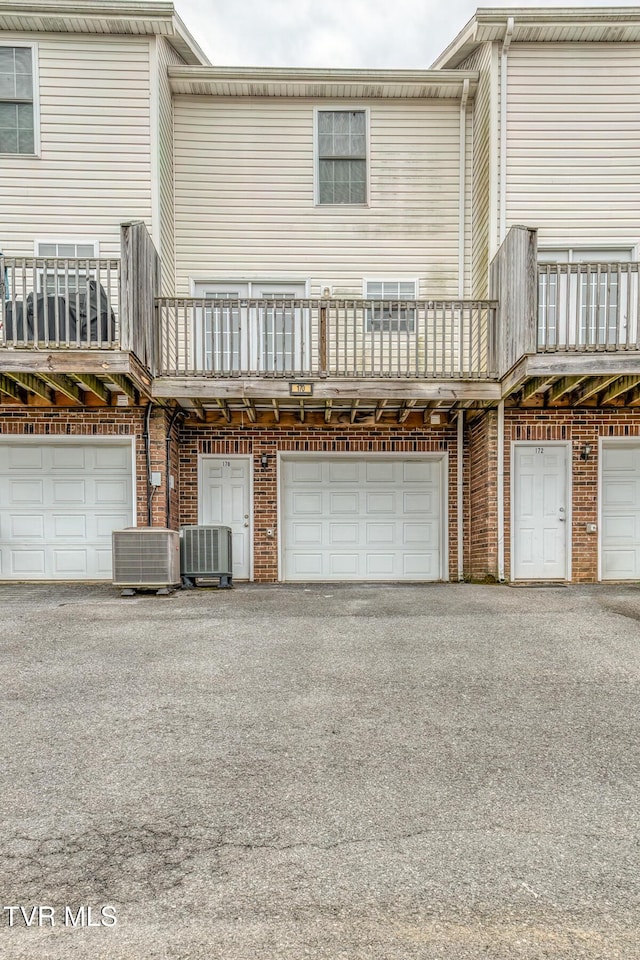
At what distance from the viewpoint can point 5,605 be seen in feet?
20.3

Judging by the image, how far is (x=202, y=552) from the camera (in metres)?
7.57

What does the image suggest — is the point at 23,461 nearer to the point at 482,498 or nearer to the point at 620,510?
the point at 482,498

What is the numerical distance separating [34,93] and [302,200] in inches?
159

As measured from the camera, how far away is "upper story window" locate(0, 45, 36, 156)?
7938 millimetres

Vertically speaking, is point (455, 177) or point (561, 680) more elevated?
point (455, 177)

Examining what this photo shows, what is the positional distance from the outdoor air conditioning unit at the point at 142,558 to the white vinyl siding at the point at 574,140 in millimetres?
6526

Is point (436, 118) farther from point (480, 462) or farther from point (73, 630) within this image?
point (73, 630)

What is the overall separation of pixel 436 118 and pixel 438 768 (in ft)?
30.4

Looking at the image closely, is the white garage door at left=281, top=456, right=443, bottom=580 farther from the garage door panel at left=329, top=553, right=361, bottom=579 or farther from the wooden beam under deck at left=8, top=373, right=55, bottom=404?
the wooden beam under deck at left=8, top=373, right=55, bottom=404

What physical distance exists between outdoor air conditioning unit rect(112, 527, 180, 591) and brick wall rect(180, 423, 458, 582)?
166cm

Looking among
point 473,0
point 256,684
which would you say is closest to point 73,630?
point 256,684

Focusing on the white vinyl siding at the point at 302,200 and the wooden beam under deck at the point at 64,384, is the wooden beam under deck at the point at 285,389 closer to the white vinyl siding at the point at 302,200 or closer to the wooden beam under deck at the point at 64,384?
the wooden beam under deck at the point at 64,384

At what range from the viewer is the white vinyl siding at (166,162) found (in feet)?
26.2

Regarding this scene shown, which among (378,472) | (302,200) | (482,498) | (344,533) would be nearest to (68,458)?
(344,533)
